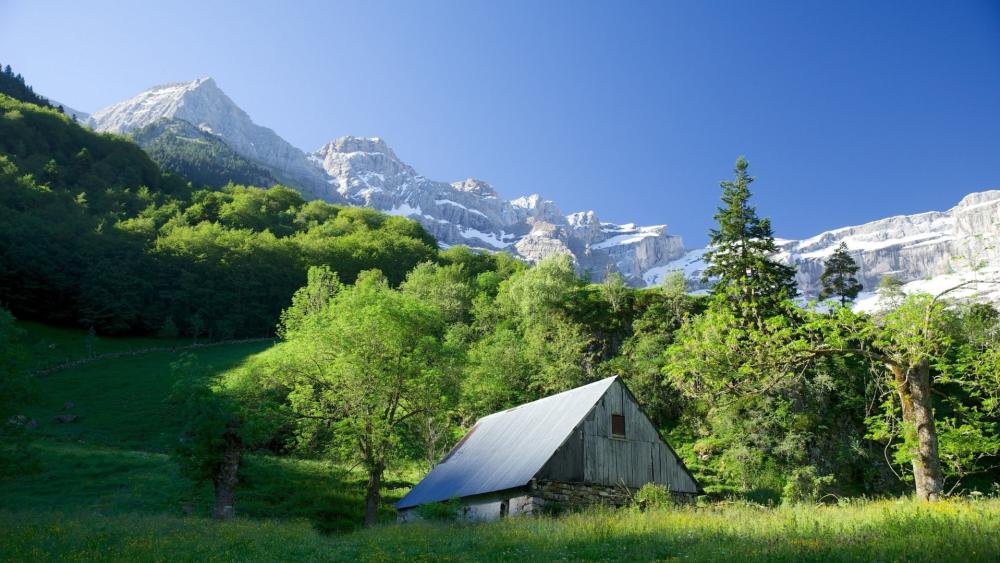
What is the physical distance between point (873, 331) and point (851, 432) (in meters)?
33.5

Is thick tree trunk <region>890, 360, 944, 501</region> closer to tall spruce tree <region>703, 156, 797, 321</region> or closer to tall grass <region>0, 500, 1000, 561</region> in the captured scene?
tall grass <region>0, 500, 1000, 561</region>

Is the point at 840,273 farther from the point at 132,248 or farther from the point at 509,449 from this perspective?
the point at 132,248

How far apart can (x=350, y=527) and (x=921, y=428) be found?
25816 millimetres

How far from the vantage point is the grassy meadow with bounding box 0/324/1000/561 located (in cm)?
1234

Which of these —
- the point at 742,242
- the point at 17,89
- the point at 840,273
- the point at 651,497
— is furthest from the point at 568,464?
the point at 17,89

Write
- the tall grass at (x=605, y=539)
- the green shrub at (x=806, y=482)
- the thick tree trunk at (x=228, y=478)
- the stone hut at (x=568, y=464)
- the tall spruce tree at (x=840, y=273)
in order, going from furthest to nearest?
the tall spruce tree at (x=840, y=273) → the green shrub at (x=806, y=482) → the thick tree trunk at (x=228, y=478) → the stone hut at (x=568, y=464) → the tall grass at (x=605, y=539)

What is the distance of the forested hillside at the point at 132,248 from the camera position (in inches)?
3413

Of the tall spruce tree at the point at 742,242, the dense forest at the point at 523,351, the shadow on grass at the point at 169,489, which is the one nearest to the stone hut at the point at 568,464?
the dense forest at the point at 523,351

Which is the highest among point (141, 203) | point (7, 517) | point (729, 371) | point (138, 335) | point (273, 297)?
point (141, 203)

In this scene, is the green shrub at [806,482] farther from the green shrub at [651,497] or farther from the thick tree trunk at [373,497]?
the thick tree trunk at [373,497]

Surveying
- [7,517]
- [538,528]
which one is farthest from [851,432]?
[7,517]

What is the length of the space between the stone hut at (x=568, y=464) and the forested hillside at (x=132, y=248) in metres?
65.5

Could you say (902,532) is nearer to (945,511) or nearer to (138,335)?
(945,511)

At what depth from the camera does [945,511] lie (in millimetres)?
13914
